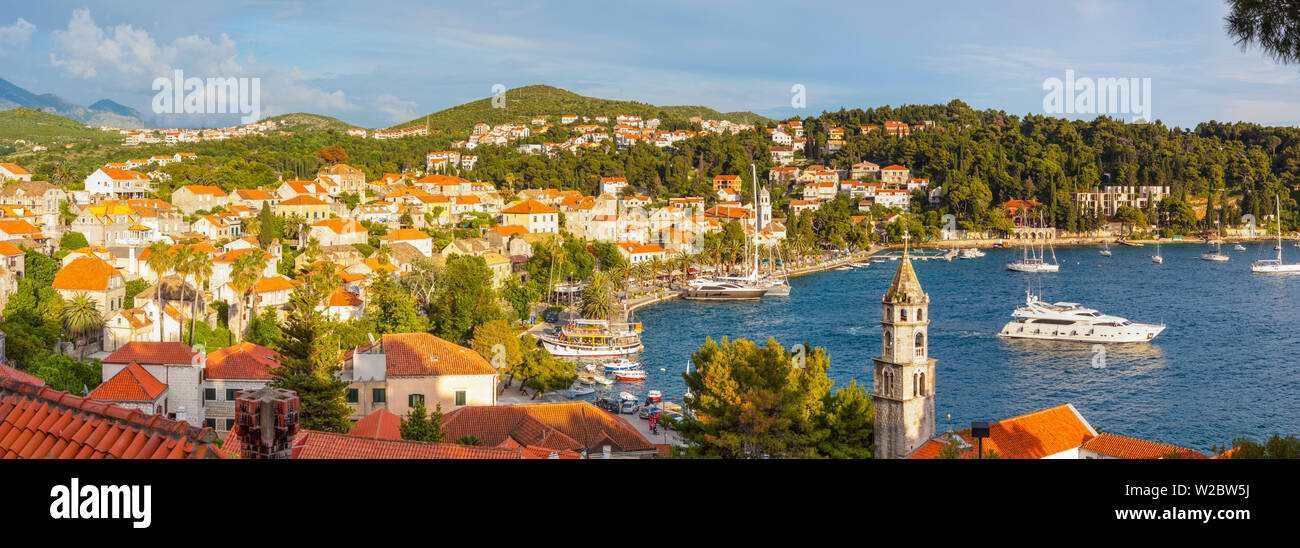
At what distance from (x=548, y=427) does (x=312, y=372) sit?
3.88 meters

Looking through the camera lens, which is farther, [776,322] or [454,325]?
[776,322]

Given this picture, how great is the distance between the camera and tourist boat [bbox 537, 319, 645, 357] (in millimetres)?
30769

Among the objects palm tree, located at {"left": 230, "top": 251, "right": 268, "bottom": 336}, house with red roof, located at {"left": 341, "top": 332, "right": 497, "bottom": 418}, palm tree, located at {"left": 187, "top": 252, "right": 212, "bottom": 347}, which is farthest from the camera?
palm tree, located at {"left": 230, "top": 251, "right": 268, "bottom": 336}

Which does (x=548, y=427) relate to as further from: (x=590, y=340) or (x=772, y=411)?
(x=590, y=340)

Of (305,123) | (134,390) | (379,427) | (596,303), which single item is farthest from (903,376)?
(305,123)

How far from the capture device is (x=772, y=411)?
38.5ft

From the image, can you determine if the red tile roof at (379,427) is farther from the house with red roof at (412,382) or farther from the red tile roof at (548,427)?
the house with red roof at (412,382)

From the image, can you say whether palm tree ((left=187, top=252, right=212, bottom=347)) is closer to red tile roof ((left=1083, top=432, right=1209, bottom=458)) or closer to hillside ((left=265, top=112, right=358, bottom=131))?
red tile roof ((left=1083, top=432, right=1209, bottom=458))

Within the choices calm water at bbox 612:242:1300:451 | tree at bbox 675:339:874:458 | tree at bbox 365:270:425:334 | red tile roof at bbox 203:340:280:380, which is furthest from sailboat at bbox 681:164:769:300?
tree at bbox 675:339:874:458

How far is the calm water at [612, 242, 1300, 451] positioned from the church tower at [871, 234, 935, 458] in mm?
8480

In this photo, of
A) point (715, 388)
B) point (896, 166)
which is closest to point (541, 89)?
point (896, 166)
